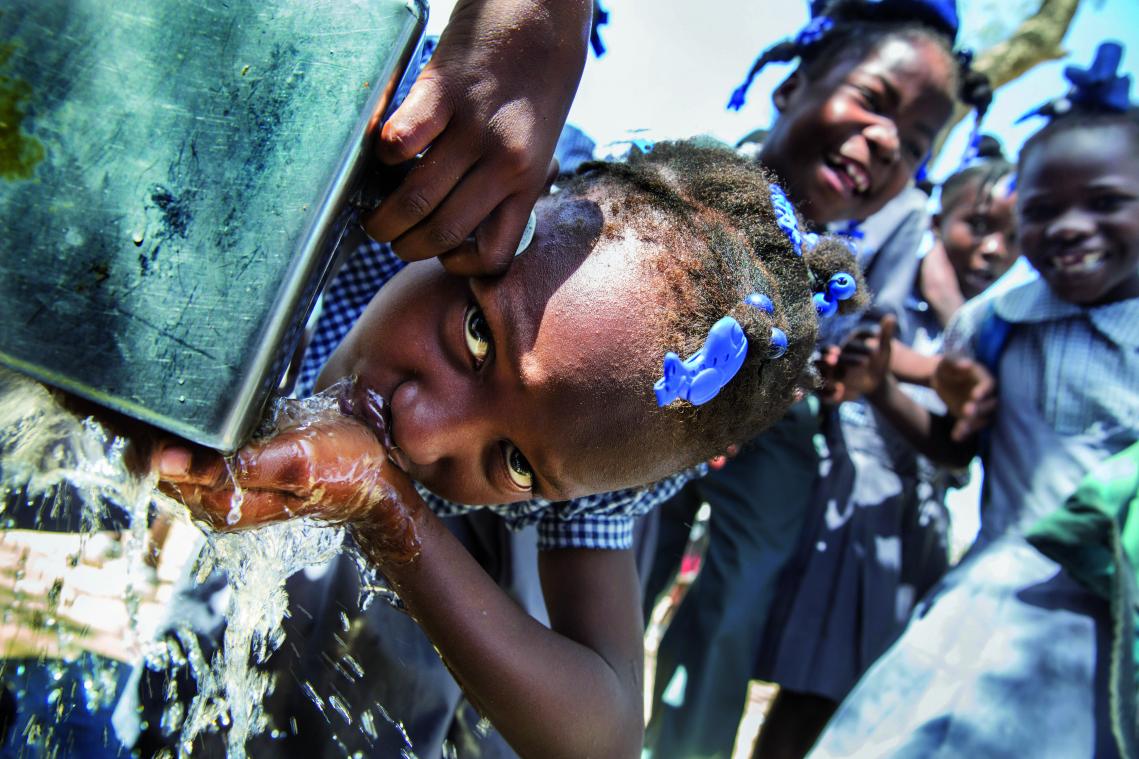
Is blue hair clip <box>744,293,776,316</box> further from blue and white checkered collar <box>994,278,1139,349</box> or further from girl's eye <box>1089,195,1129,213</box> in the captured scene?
girl's eye <box>1089,195,1129,213</box>

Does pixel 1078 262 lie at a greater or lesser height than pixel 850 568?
greater

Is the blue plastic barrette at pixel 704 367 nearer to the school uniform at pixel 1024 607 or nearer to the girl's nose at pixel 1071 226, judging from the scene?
the school uniform at pixel 1024 607

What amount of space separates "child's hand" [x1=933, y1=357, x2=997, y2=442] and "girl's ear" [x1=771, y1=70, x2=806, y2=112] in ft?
3.51

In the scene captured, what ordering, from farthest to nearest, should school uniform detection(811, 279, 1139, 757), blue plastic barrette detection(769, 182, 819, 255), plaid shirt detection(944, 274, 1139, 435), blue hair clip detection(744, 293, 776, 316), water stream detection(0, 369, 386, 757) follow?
plaid shirt detection(944, 274, 1139, 435) → school uniform detection(811, 279, 1139, 757) → blue plastic barrette detection(769, 182, 819, 255) → blue hair clip detection(744, 293, 776, 316) → water stream detection(0, 369, 386, 757)

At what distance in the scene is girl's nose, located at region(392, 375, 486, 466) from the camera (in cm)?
129

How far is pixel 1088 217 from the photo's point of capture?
106 inches

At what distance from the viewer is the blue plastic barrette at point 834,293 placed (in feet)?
5.25

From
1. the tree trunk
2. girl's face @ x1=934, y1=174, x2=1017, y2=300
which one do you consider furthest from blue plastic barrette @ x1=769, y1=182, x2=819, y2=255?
the tree trunk

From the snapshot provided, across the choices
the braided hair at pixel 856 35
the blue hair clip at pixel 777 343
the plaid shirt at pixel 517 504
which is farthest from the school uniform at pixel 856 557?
the blue hair clip at pixel 777 343

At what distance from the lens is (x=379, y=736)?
5.70 ft

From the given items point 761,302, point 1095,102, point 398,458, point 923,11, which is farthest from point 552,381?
point 1095,102

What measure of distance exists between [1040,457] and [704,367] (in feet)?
5.81

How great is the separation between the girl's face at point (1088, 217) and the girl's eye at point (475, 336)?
7.20 ft

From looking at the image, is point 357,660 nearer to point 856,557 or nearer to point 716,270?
point 716,270
